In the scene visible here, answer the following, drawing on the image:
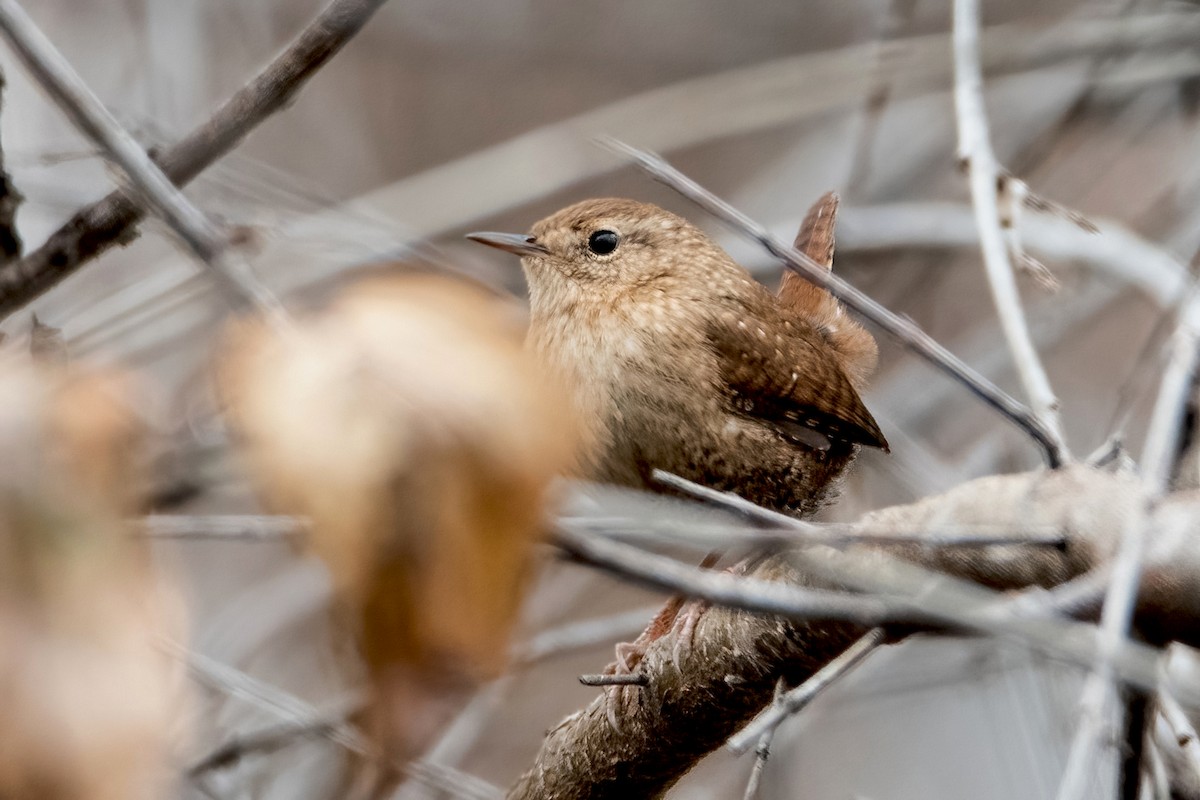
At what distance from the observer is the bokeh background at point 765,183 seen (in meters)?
3.54

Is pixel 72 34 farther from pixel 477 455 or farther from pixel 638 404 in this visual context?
pixel 477 455

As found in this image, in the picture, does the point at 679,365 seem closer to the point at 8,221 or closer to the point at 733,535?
the point at 8,221

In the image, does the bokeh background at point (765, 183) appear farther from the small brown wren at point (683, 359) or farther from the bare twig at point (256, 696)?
the bare twig at point (256, 696)

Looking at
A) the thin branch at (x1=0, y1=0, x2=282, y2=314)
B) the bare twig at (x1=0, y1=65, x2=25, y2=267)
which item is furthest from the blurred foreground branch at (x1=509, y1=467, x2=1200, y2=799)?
the bare twig at (x1=0, y1=65, x2=25, y2=267)

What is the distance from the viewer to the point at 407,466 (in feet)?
2.65

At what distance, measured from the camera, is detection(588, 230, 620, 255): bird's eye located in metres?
3.08

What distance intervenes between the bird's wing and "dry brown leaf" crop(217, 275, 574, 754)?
6.66 ft

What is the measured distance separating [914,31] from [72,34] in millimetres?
3282

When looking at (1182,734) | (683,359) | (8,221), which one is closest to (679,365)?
(683,359)

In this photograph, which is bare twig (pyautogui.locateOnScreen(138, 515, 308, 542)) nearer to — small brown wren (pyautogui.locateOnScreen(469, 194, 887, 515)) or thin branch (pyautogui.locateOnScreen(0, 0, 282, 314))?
thin branch (pyautogui.locateOnScreen(0, 0, 282, 314))

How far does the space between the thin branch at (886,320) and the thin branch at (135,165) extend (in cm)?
79

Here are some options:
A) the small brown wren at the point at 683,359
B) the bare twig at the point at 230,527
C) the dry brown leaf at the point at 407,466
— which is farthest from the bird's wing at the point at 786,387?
the dry brown leaf at the point at 407,466

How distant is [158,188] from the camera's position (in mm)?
965

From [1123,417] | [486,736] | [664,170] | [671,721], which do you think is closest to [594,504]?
[664,170]
